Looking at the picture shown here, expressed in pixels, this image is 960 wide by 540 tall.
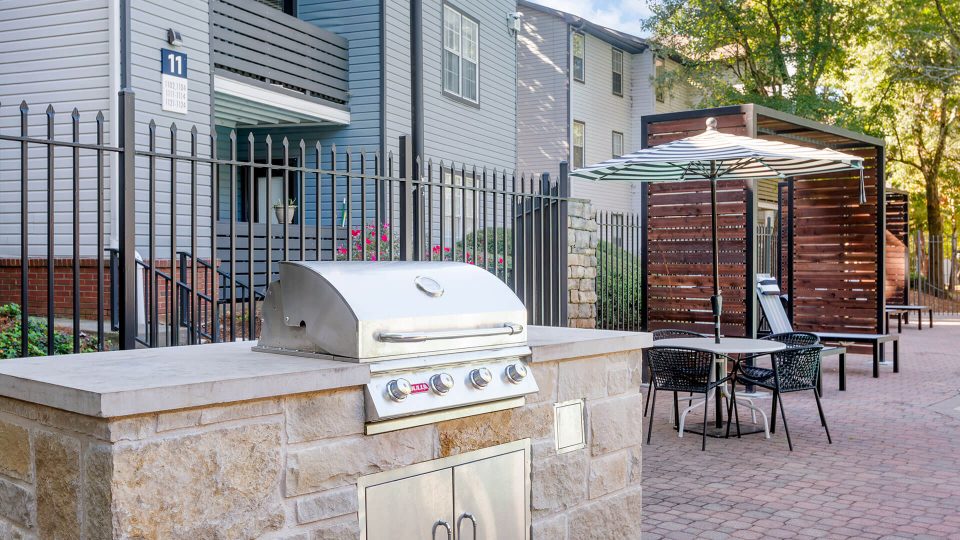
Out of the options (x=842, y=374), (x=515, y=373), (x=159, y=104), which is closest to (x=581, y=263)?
(x=842, y=374)

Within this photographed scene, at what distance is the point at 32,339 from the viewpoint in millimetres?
7605

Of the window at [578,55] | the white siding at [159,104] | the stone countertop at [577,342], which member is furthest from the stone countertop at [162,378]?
the window at [578,55]

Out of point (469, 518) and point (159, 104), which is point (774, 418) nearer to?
point (469, 518)

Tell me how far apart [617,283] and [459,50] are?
22.3 feet

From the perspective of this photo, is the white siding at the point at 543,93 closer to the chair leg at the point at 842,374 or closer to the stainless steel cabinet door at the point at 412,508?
the chair leg at the point at 842,374

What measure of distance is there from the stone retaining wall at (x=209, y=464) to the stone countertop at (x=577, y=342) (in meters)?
0.30

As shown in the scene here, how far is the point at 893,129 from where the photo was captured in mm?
26766

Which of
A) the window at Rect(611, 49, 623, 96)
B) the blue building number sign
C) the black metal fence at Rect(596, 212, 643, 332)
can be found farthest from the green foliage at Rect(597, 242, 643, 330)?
the window at Rect(611, 49, 623, 96)

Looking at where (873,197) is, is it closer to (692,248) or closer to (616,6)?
(692,248)

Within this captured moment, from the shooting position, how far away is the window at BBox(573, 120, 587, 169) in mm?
25812

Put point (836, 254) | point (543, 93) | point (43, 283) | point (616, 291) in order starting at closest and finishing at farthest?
point (43, 283)
point (836, 254)
point (616, 291)
point (543, 93)

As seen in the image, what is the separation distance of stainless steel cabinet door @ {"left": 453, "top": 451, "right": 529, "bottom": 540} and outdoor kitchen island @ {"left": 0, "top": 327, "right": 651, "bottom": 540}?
0.04 feet

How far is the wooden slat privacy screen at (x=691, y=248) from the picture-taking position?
9438mm

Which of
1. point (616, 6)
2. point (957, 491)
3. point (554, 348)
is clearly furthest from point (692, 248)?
point (616, 6)
